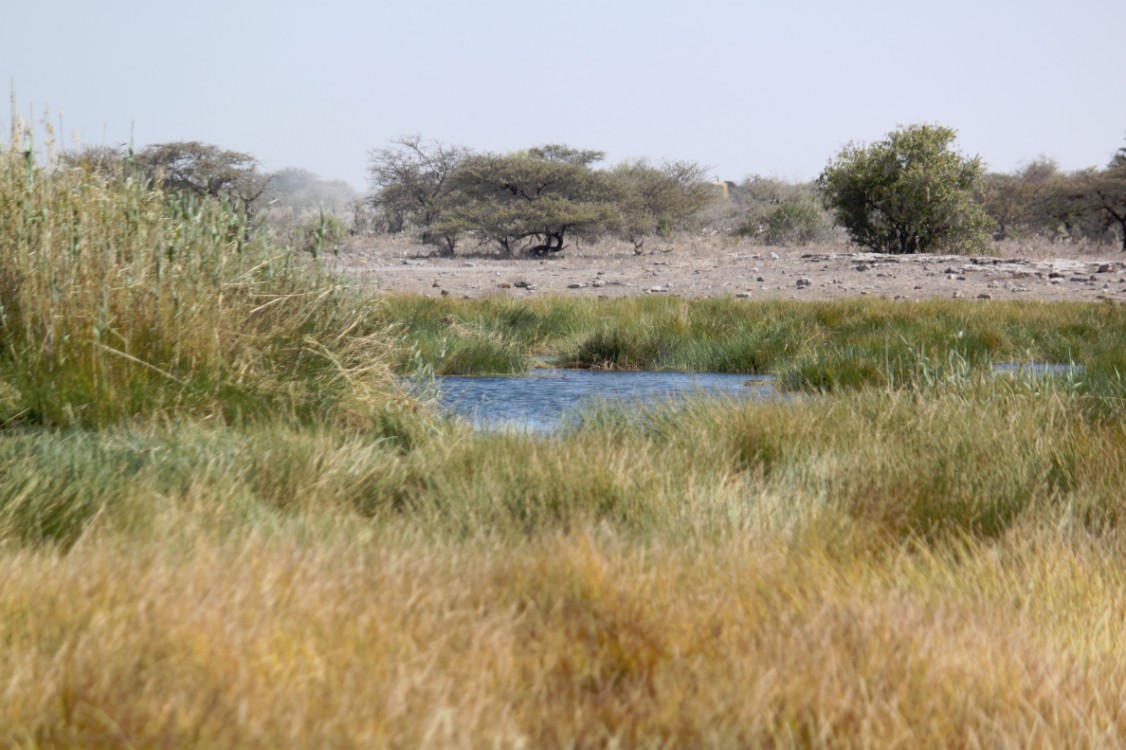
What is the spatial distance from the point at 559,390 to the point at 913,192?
15.6 metres

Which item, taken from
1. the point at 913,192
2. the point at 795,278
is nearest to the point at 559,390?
the point at 795,278

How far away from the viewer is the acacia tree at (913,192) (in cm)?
2016

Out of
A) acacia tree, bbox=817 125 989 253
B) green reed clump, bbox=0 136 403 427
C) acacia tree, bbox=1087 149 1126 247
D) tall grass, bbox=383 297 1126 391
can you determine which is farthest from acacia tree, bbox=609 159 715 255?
Result: green reed clump, bbox=0 136 403 427

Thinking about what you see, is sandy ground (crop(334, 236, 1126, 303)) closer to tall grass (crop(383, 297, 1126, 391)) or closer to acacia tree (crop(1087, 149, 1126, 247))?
tall grass (crop(383, 297, 1126, 391))

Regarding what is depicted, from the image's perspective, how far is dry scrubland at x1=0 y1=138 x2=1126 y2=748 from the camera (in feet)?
5.11

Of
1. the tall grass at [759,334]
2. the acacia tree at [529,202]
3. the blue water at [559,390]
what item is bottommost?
the blue water at [559,390]

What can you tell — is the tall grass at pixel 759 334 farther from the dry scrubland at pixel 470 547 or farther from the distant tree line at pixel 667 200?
the distant tree line at pixel 667 200

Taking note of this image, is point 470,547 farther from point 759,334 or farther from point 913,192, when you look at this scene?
point 913,192

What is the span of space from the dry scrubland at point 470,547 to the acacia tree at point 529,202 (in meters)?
20.3

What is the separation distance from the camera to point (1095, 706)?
5.72 ft

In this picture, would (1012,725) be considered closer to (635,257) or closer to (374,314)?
(374,314)

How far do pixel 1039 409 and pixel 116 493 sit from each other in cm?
328

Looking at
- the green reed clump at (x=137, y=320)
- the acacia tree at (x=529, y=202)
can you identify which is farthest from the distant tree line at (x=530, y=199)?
the green reed clump at (x=137, y=320)

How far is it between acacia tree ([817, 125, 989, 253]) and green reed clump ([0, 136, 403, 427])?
17.2 metres
